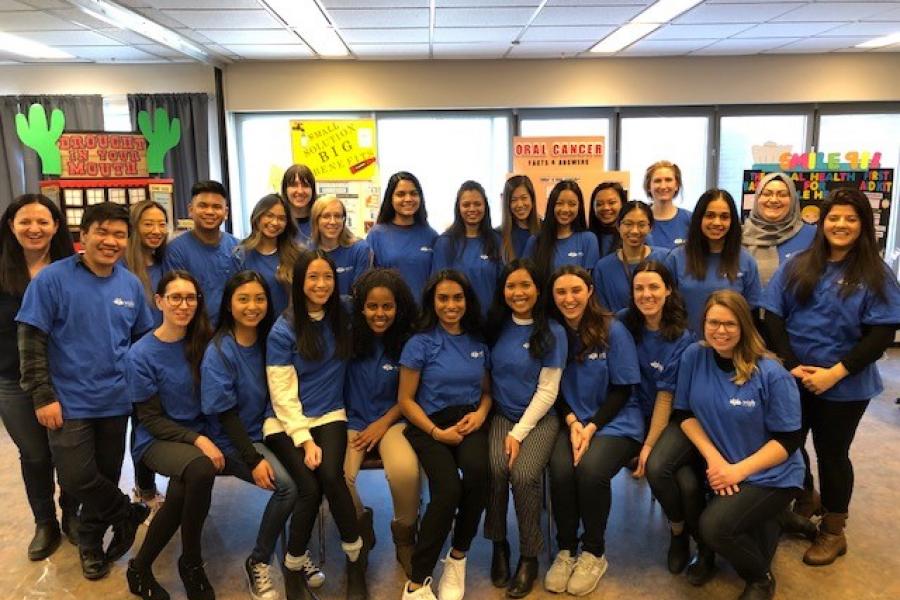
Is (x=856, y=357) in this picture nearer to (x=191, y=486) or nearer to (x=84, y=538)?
(x=191, y=486)

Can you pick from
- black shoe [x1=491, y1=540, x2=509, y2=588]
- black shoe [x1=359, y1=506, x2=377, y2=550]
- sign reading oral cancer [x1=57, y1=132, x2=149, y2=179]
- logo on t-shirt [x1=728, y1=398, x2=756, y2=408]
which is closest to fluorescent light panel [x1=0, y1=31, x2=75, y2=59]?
sign reading oral cancer [x1=57, y1=132, x2=149, y2=179]

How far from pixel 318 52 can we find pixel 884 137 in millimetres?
5801

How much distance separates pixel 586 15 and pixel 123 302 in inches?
147

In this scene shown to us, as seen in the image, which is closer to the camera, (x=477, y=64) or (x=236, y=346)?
(x=236, y=346)

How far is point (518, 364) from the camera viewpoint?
2.39 metres

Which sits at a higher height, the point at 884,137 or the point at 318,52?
the point at 318,52

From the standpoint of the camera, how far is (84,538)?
2.37m

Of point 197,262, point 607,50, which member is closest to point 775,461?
point 197,262

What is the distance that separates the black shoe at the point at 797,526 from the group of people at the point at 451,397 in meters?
0.01

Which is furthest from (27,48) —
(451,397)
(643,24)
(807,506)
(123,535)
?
(807,506)

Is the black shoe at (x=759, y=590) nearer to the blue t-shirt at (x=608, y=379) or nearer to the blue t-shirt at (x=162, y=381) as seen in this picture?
the blue t-shirt at (x=608, y=379)

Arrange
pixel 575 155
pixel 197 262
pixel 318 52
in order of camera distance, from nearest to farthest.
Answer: pixel 197 262 < pixel 575 155 < pixel 318 52

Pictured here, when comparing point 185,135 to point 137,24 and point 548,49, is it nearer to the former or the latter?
point 137,24

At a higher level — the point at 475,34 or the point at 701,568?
the point at 475,34
